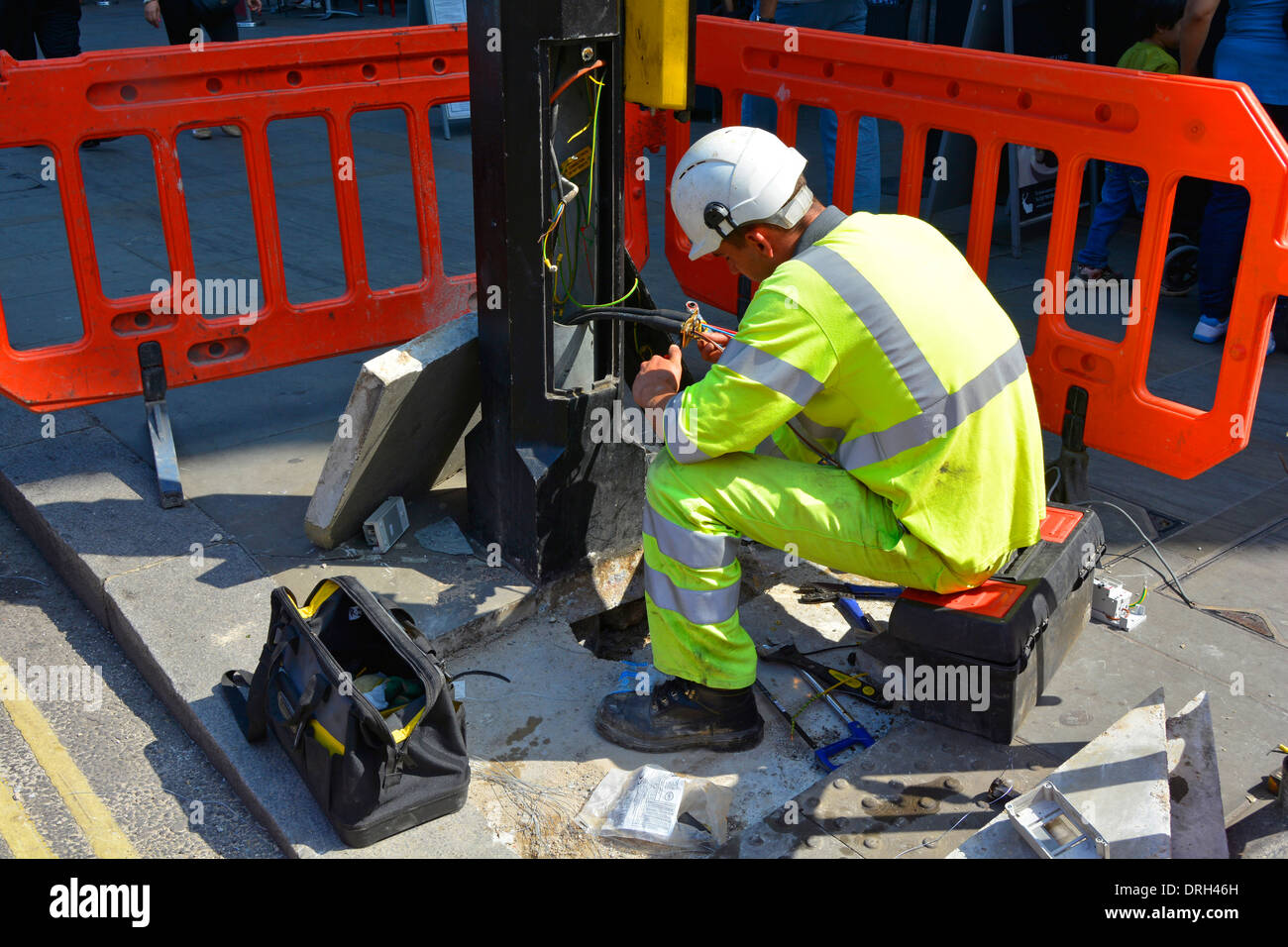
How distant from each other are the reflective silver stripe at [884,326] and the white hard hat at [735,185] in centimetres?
22

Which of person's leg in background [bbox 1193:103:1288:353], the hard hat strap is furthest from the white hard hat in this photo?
person's leg in background [bbox 1193:103:1288:353]

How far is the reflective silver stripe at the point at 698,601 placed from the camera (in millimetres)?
3186

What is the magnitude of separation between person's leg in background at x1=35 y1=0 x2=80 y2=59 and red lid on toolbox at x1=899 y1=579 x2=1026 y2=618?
8.25 metres

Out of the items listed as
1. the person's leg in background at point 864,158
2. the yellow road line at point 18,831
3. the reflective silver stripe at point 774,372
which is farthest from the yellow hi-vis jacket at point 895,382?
the person's leg in background at point 864,158

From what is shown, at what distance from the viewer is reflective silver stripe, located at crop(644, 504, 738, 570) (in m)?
3.13

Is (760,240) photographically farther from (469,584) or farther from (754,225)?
(469,584)

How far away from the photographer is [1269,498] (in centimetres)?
459

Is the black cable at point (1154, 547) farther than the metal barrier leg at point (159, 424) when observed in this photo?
No

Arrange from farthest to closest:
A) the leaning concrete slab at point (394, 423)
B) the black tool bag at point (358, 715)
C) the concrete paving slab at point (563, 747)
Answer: the leaning concrete slab at point (394, 423), the concrete paving slab at point (563, 747), the black tool bag at point (358, 715)

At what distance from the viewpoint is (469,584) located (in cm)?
386

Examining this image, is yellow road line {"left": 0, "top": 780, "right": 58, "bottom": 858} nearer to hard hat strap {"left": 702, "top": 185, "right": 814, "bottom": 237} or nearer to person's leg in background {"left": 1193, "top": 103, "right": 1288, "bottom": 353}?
hard hat strap {"left": 702, "top": 185, "right": 814, "bottom": 237}

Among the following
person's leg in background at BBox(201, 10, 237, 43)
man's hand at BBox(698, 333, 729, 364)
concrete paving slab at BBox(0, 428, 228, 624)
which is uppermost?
person's leg in background at BBox(201, 10, 237, 43)

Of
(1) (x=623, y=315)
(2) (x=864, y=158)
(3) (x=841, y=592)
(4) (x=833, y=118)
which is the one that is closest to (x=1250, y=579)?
(3) (x=841, y=592)

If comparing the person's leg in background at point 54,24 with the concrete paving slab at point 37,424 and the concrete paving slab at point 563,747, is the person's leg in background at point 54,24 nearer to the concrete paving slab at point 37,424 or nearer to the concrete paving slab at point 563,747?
the concrete paving slab at point 37,424
